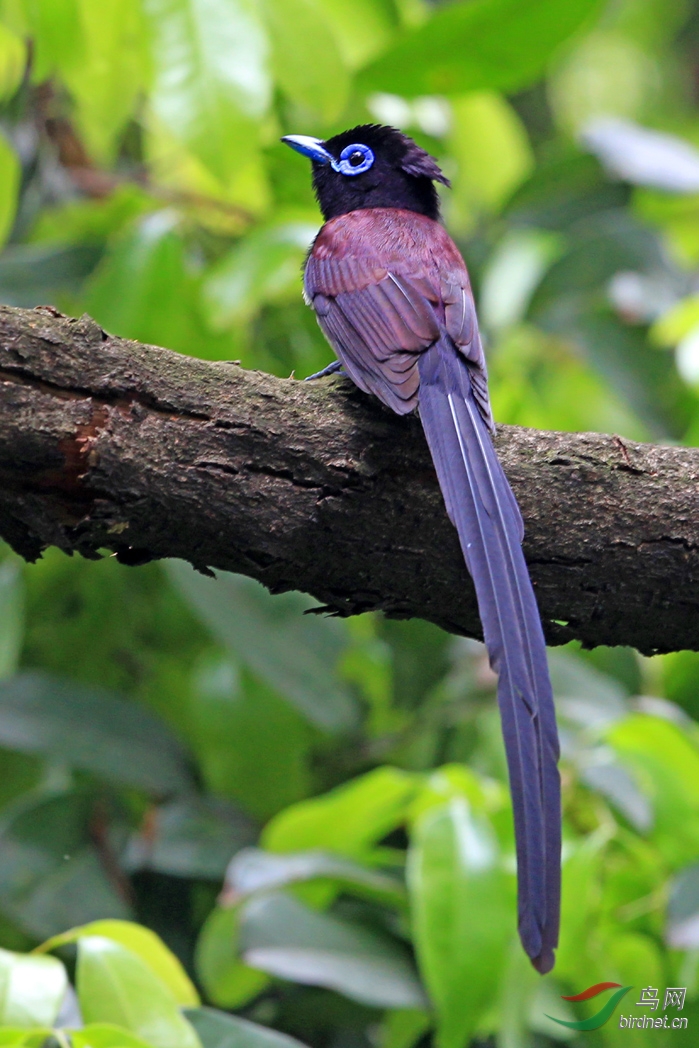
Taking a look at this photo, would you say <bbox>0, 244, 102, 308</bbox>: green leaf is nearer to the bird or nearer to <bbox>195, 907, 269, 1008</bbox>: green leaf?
the bird

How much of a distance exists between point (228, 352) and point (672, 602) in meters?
1.64

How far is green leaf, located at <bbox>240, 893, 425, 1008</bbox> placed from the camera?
238 centimetres

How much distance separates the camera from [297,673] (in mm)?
2830

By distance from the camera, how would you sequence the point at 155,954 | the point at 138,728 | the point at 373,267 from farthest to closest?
the point at 138,728 < the point at 373,267 < the point at 155,954

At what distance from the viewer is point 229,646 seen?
2.77m

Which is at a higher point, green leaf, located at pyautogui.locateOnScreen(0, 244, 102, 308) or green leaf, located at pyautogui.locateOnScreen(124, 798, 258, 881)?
green leaf, located at pyautogui.locateOnScreen(0, 244, 102, 308)

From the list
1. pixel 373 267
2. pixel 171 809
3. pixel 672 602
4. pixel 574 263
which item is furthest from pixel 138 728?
pixel 574 263

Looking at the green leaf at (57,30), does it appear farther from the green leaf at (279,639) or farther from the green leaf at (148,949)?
the green leaf at (148,949)

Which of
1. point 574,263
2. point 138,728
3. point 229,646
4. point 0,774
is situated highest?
point 574,263

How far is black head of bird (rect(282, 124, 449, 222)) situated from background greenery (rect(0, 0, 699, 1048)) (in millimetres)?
112

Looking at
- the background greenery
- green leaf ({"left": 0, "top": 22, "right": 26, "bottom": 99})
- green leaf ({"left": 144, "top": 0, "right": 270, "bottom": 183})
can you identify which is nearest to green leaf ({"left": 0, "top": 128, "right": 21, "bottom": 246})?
the background greenery

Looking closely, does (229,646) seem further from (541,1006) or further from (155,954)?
A: (541,1006)

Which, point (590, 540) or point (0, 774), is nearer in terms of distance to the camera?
point (590, 540)

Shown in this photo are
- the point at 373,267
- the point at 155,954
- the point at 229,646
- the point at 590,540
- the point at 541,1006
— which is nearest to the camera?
the point at 590,540
